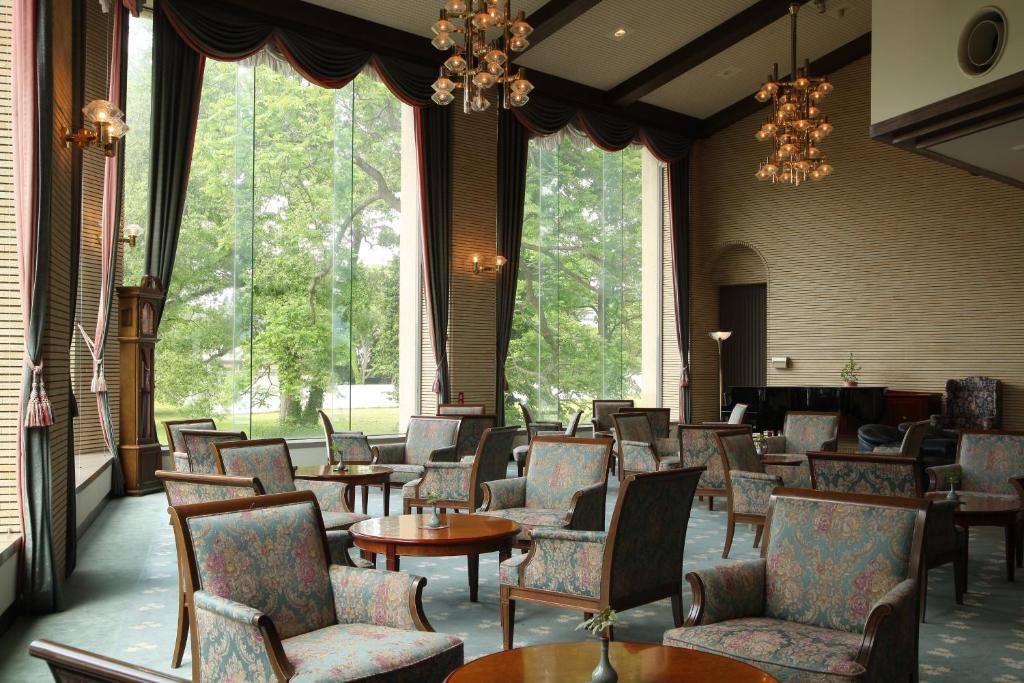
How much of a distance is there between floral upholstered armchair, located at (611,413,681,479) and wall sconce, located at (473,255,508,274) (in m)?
3.55

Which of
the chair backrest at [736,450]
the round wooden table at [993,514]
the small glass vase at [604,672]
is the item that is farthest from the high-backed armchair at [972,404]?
the small glass vase at [604,672]

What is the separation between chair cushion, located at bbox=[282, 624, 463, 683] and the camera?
9.26 ft

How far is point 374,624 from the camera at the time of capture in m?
3.36

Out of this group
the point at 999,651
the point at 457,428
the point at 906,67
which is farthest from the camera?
the point at 457,428

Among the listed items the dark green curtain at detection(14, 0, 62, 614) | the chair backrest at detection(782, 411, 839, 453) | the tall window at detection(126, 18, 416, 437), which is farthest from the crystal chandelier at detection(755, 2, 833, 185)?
the dark green curtain at detection(14, 0, 62, 614)

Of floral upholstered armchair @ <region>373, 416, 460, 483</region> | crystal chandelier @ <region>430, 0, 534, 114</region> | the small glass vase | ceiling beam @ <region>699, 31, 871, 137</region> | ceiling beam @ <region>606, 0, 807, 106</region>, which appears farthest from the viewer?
ceiling beam @ <region>699, 31, 871, 137</region>

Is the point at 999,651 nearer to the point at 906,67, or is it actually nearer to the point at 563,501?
the point at 563,501

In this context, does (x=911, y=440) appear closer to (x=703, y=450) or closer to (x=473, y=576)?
(x=703, y=450)

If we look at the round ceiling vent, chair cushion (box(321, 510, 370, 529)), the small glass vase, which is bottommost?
chair cushion (box(321, 510, 370, 529))

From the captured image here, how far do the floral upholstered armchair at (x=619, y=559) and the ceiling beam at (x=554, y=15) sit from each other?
8004 mm

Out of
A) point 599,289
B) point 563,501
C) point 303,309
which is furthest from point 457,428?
point 599,289

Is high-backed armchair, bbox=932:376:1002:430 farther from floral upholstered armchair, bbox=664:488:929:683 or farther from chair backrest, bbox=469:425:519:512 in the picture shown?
floral upholstered armchair, bbox=664:488:929:683

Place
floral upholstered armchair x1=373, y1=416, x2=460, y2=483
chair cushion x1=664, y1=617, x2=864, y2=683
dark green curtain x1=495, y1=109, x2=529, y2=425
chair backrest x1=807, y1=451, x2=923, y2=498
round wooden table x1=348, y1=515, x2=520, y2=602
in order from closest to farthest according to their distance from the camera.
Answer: chair cushion x1=664, y1=617, x2=864, y2=683 → round wooden table x1=348, y1=515, x2=520, y2=602 → chair backrest x1=807, y1=451, x2=923, y2=498 → floral upholstered armchair x1=373, y1=416, x2=460, y2=483 → dark green curtain x1=495, y1=109, x2=529, y2=425

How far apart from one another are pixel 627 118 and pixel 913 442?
835cm
